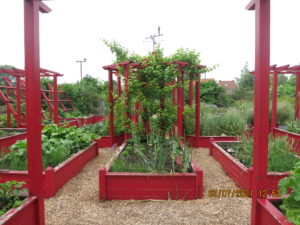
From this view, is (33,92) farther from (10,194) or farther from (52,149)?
(52,149)

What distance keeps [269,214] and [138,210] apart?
1564 mm

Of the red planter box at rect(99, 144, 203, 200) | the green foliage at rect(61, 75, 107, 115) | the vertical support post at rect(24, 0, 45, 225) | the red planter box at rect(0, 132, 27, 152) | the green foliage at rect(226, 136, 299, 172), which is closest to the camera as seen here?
the vertical support post at rect(24, 0, 45, 225)

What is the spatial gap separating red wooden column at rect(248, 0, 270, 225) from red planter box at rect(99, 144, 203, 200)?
1.32m

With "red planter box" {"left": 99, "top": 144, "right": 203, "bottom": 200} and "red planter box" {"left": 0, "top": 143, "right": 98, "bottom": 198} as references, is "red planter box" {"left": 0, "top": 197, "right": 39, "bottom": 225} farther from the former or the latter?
"red planter box" {"left": 0, "top": 143, "right": 98, "bottom": 198}

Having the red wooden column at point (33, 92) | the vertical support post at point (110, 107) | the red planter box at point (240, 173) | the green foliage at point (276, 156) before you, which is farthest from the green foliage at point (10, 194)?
the vertical support post at point (110, 107)

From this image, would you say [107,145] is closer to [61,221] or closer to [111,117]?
[111,117]

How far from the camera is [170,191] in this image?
3188 millimetres

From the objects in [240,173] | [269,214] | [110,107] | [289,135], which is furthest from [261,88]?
[110,107]

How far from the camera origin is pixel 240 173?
3666 mm

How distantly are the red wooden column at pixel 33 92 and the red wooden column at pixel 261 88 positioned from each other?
1.77 metres

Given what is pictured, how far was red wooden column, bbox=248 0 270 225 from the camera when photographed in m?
1.78

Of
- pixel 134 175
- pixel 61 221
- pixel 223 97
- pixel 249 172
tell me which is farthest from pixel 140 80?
pixel 223 97

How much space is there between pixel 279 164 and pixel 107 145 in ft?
14.2
